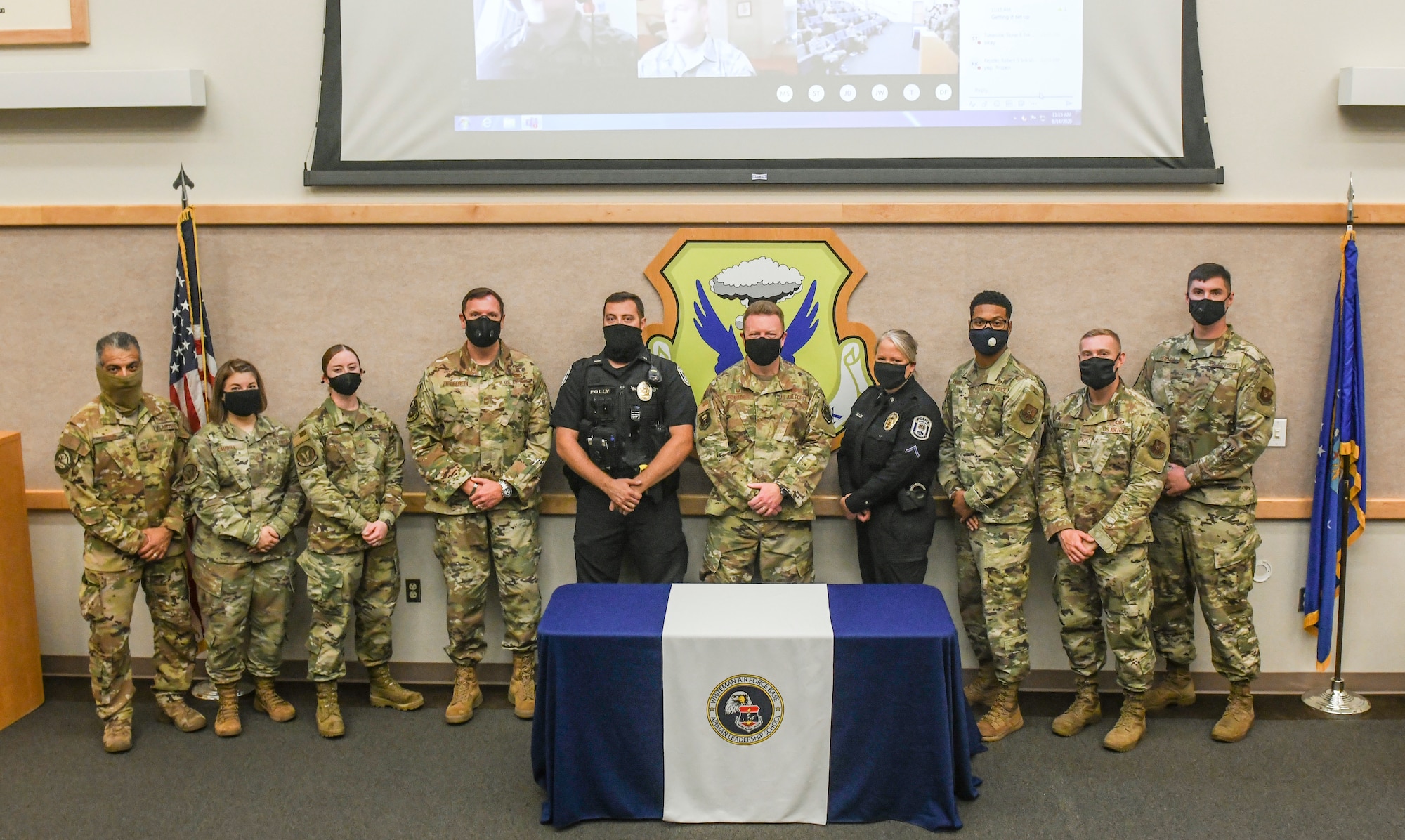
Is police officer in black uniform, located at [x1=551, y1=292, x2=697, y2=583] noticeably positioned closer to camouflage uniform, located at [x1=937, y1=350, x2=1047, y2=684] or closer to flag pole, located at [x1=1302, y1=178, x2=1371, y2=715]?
camouflage uniform, located at [x1=937, y1=350, x2=1047, y2=684]

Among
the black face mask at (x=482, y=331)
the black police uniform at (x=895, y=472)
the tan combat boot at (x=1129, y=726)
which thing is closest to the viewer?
the tan combat boot at (x=1129, y=726)

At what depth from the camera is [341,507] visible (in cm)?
400

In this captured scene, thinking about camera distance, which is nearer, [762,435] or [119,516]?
[119,516]

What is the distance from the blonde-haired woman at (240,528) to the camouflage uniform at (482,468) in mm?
581

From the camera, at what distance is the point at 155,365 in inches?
180

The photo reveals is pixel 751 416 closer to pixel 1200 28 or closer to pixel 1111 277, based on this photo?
pixel 1111 277

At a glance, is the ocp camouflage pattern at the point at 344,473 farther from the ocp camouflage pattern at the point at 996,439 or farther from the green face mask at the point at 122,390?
the ocp camouflage pattern at the point at 996,439

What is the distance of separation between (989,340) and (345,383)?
258 centimetres

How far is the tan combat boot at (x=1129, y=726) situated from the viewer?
3850 mm

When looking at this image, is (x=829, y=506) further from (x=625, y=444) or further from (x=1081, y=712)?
(x=1081, y=712)

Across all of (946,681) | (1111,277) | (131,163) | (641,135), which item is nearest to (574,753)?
(946,681)

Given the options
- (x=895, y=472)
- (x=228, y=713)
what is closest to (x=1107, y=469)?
(x=895, y=472)

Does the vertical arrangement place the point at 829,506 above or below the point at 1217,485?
below

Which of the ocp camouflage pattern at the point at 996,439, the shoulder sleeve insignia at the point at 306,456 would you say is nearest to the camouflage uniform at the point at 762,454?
the ocp camouflage pattern at the point at 996,439
